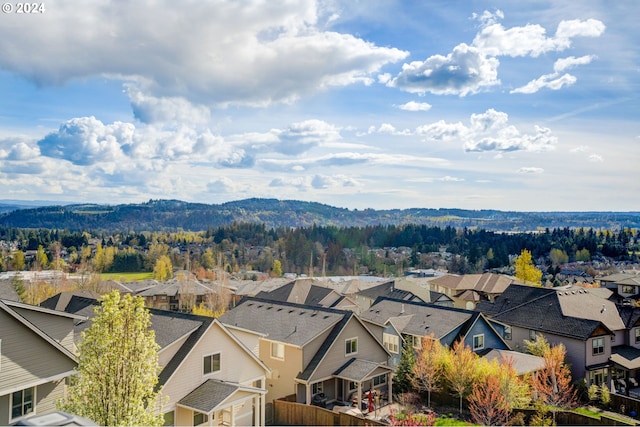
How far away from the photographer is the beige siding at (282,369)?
29.5 m

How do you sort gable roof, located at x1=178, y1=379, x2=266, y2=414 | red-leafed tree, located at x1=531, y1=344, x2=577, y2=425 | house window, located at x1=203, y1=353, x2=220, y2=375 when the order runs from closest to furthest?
gable roof, located at x1=178, y1=379, x2=266, y2=414 < house window, located at x1=203, y1=353, x2=220, y2=375 < red-leafed tree, located at x1=531, y1=344, x2=577, y2=425

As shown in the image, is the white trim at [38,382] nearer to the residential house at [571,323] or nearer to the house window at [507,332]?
the residential house at [571,323]

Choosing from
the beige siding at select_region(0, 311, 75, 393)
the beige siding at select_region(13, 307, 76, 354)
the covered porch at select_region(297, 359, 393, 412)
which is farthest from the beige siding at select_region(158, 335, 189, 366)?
the covered porch at select_region(297, 359, 393, 412)

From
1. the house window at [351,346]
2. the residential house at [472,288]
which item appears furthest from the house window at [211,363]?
the residential house at [472,288]

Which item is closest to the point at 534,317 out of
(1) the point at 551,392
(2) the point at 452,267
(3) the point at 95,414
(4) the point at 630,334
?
(4) the point at 630,334

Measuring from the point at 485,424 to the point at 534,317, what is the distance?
17.9m

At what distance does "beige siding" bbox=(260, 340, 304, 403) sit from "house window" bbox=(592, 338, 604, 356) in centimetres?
2206

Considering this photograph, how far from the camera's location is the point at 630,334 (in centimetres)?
4047

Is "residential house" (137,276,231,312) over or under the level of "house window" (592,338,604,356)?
under

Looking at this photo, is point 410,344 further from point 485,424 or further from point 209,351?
point 209,351

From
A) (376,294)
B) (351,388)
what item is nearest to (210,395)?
(351,388)

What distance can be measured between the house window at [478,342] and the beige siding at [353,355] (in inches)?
290

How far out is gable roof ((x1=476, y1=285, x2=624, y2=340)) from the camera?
125 ft

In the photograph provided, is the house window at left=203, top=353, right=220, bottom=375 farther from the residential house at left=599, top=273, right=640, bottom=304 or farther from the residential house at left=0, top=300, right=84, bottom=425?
the residential house at left=599, top=273, right=640, bottom=304
